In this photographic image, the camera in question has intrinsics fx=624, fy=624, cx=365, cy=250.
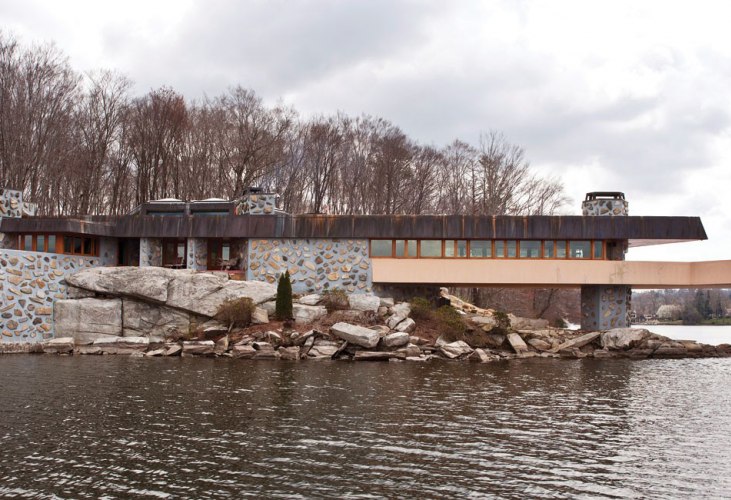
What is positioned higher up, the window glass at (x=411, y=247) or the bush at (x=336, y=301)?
the window glass at (x=411, y=247)

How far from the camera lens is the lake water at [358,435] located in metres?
8.98

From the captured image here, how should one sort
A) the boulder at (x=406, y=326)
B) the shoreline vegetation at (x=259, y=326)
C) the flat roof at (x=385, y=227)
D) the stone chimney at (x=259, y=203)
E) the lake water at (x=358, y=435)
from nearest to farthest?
the lake water at (x=358, y=435) → the shoreline vegetation at (x=259, y=326) → the boulder at (x=406, y=326) → the flat roof at (x=385, y=227) → the stone chimney at (x=259, y=203)

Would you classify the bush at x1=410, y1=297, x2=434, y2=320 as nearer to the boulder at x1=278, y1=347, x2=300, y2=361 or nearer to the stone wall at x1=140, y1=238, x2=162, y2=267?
the boulder at x1=278, y1=347, x2=300, y2=361

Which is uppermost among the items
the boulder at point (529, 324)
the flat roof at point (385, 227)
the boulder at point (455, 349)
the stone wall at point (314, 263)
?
the flat roof at point (385, 227)

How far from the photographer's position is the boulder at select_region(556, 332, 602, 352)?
28309mm

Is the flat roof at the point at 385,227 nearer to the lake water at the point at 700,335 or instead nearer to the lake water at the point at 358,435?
the lake water at the point at 358,435

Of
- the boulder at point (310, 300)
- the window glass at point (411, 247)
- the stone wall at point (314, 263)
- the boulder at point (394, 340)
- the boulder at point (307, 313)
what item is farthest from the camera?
the window glass at point (411, 247)

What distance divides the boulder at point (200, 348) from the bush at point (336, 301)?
5.55m

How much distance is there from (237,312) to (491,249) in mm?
12741

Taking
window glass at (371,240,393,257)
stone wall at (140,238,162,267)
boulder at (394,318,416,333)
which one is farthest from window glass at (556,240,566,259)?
stone wall at (140,238,162,267)

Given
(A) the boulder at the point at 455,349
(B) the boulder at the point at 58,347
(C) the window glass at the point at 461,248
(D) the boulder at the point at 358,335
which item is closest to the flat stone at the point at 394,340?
(D) the boulder at the point at 358,335

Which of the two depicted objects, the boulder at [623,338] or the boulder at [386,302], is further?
the boulder at [386,302]

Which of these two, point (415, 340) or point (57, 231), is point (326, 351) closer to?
point (415, 340)

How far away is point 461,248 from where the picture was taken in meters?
31.2
